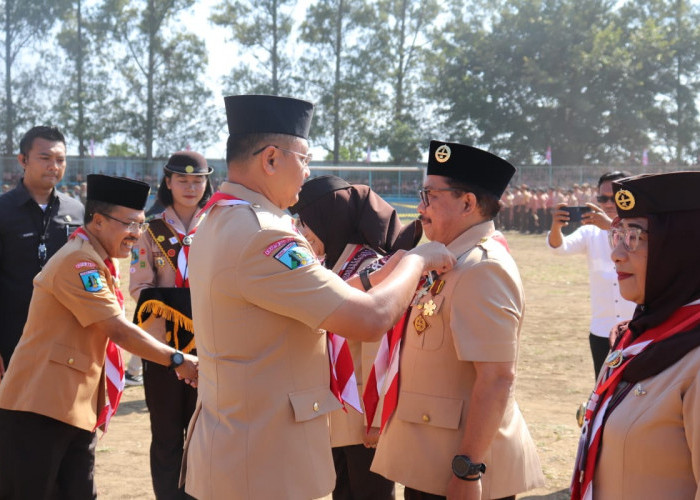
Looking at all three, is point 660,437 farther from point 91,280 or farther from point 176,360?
point 91,280

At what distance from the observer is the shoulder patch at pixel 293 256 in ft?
8.29

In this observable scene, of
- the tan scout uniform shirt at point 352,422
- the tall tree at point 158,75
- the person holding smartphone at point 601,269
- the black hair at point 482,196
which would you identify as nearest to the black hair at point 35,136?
the tan scout uniform shirt at point 352,422

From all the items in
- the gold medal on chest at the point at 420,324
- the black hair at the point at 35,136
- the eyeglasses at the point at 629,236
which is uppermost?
the black hair at the point at 35,136

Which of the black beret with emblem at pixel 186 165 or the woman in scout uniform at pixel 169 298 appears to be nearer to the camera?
the woman in scout uniform at pixel 169 298

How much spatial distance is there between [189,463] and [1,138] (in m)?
51.5

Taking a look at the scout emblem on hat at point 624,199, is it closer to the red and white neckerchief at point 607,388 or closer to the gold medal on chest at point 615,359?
the red and white neckerchief at point 607,388

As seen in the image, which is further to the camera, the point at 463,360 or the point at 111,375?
the point at 111,375

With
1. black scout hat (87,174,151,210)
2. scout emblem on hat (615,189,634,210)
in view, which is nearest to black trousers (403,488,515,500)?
scout emblem on hat (615,189,634,210)

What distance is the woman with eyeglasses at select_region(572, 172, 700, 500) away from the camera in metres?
2.26

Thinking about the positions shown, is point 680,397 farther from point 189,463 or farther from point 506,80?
point 506,80

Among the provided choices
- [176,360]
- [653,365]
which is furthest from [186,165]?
[653,365]

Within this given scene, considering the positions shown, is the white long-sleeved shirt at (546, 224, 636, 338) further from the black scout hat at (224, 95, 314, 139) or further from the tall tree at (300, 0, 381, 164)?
the tall tree at (300, 0, 381, 164)

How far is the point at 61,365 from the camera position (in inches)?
148

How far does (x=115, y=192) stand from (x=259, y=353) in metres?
1.68
